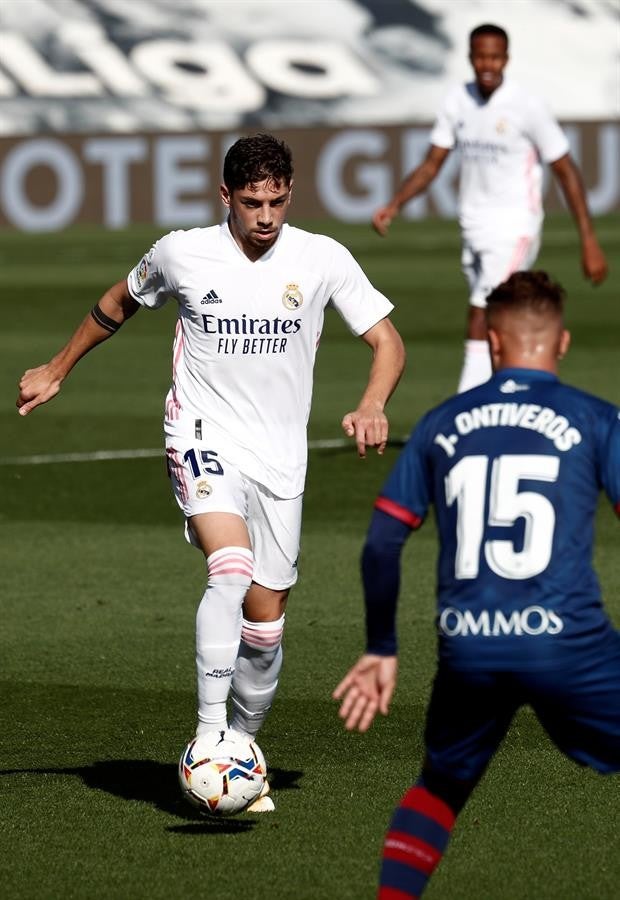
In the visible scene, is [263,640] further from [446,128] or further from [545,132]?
[446,128]

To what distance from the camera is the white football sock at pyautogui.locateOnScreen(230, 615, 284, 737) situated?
672cm

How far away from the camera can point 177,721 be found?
7.56 meters

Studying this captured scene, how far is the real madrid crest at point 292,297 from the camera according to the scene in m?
6.71

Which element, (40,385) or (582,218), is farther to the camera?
(582,218)

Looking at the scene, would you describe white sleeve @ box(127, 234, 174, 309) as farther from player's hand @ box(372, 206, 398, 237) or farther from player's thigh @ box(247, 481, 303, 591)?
player's hand @ box(372, 206, 398, 237)

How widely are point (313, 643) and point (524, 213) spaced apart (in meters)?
6.01

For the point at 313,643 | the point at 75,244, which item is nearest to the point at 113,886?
the point at 313,643

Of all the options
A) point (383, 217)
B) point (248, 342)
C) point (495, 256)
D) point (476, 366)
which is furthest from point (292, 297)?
point (495, 256)

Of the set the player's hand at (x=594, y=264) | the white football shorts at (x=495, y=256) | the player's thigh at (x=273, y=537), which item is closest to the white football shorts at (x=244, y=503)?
the player's thigh at (x=273, y=537)

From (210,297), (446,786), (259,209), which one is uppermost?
(259,209)

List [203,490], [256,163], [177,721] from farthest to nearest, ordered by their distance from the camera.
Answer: [177,721]
[203,490]
[256,163]

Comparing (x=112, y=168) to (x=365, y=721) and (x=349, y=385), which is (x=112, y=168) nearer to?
(x=349, y=385)

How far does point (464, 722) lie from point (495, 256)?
9.30 m

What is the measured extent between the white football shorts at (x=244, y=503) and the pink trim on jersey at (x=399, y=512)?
1.76 m
